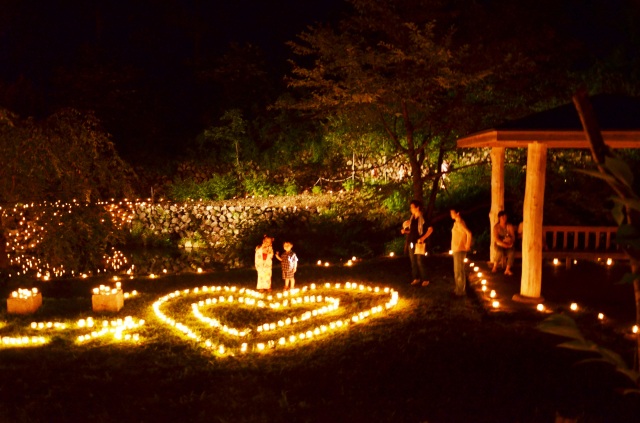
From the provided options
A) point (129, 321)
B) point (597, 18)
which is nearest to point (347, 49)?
point (129, 321)

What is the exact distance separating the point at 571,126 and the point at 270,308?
5.35 m

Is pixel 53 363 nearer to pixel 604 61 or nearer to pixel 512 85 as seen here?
pixel 512 85

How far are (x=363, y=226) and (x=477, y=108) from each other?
5891 mm

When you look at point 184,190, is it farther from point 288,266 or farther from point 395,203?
point 288,266

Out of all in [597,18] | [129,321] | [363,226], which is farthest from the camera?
[597,18]

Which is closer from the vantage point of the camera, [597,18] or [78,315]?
[78,315]

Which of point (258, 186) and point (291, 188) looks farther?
point (258, 186)

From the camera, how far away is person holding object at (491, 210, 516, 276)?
37.4 ft

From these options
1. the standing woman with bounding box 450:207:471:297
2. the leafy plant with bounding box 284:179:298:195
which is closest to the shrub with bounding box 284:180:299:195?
the leafy plant with bounding box 284:179:298:195

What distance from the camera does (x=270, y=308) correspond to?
10.3 metres

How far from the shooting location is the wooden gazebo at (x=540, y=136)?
328 inches

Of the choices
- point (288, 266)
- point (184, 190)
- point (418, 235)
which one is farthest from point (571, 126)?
point (184, 190)

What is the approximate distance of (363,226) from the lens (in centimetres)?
1964

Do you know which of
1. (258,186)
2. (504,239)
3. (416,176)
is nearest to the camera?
(504,239)
